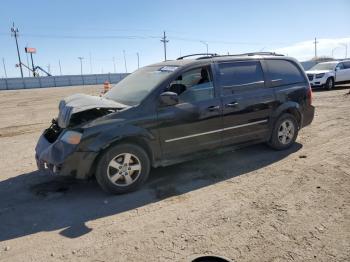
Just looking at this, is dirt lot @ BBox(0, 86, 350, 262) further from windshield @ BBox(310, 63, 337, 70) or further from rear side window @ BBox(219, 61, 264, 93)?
windshield @ BBox(310, 63, 337, 70)

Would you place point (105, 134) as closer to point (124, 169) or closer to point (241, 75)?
point (124, 169)

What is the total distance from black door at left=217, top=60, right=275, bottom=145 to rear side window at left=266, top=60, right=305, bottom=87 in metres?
0.27

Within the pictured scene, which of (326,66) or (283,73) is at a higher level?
(326,66)

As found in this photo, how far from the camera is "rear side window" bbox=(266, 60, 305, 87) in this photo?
6.42 m

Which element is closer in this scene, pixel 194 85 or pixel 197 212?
pixel 197 212

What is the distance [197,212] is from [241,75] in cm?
283

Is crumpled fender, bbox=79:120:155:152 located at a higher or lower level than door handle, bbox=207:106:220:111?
lower

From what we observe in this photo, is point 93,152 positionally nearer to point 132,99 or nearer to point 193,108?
point 132,99

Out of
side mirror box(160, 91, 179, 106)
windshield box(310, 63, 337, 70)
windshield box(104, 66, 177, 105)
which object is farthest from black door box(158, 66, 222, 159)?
windshield box(310, 63, 337, 70)

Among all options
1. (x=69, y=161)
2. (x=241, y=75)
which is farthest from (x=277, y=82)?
(x=69, y=161)

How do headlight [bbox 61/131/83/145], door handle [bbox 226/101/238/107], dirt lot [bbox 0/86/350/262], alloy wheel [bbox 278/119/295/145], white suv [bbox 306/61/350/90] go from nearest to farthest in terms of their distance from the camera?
dirt lot [bbox 0/86/350/262] → headlight [bbox 61/131/83/145] → door handle [bbox 226/101/238/107] → alloy wheel [bbox 278/119/295/145] → white suv [bbox 306/61/350/90]

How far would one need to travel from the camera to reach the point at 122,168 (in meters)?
4.81

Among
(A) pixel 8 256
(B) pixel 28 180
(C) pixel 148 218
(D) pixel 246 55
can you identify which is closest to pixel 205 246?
(C) pixel 148 218

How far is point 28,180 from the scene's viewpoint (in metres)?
5.56
